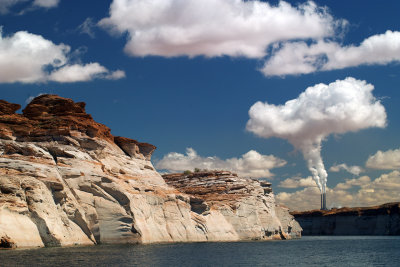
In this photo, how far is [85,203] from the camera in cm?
6244

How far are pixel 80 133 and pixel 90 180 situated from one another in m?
13.3

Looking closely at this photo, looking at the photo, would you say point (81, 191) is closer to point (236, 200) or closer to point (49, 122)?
point (49, 122)

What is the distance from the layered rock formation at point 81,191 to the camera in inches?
2116

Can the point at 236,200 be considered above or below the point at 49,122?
below

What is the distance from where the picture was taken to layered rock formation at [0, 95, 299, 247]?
53.8 metres

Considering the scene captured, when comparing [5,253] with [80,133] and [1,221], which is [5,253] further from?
[80,133]

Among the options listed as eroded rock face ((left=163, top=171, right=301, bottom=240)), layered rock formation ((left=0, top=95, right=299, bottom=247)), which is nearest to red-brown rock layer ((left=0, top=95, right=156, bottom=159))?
layered rock formation ((left=0, top=95, right=299, bottom=247))

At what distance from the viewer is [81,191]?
2482 inches

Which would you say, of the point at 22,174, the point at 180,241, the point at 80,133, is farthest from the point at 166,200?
the point at 22,174

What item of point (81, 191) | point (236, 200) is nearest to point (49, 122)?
point (81, 191)

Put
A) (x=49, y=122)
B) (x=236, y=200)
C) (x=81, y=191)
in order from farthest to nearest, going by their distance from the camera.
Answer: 1. (x=236, y=200)
2. (x=49, y=122)
3. (x=81, y=191)

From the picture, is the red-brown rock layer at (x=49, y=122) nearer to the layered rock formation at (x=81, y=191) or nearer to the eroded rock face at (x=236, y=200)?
the layered rock formation at (x=81, y=191)

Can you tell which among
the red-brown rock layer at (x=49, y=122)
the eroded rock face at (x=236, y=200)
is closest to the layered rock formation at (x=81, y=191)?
the red-brown rock layer at (x=49, y=122)

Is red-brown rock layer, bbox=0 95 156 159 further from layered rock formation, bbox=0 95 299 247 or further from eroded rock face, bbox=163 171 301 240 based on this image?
eroded rock face, bbox=163 171 301 240
